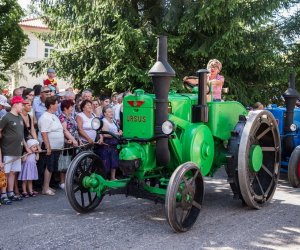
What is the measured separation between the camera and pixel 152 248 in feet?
14.6

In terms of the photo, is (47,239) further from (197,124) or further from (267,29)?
(267,29)

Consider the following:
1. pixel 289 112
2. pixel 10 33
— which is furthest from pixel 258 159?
pixel 10 33

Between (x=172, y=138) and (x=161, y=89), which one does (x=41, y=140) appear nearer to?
(x=172, y=138)

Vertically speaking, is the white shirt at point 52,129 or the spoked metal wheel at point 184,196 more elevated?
the white shirt at point 52,129

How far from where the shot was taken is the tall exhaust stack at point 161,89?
500 centimetres

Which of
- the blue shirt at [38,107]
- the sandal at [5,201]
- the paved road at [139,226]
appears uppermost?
the blue shirt at [38,107]

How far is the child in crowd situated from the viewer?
6.84 meters

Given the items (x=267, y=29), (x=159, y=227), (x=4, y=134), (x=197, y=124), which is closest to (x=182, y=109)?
(x=197, y=124)

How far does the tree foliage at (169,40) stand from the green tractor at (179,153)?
18.7 ft

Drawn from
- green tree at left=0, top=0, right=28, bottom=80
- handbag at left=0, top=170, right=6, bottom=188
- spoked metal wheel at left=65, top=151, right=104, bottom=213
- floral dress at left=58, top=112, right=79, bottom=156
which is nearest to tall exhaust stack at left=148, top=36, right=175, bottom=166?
spoked metal wheel at left=65, top=151, right=104, bottom=213

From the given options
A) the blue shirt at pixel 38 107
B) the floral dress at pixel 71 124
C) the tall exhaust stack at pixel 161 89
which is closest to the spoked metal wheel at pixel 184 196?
the tall exhaust stack at pixel 161 89

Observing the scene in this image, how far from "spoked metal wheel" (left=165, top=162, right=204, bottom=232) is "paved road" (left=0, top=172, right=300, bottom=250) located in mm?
137

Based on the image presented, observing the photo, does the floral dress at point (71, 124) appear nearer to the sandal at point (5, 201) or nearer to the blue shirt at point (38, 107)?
the blue shirt at point (38, 107)

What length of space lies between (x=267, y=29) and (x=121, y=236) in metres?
9.91
